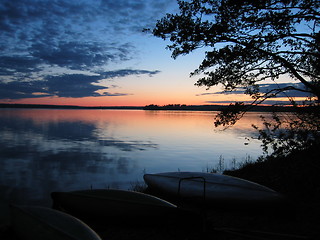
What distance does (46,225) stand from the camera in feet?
13.3

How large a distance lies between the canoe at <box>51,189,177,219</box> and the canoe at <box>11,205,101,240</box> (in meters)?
1.14

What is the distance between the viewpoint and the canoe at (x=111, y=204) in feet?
16.7

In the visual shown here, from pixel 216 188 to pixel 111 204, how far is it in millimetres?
2920

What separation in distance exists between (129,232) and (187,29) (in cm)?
564

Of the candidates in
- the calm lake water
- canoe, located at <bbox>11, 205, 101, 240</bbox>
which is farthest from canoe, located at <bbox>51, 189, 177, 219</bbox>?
the calm lake water

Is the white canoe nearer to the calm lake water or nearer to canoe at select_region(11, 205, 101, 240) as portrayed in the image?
the calm lake water

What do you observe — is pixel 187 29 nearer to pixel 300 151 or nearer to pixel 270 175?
pixel 300 151

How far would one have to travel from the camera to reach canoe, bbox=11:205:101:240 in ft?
12.5

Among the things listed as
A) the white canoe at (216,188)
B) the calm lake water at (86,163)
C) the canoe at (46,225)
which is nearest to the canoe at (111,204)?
the white canoe at (216,188)

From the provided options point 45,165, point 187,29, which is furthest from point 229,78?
point 45,165

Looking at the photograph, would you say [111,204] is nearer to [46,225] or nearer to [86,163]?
[46,225]

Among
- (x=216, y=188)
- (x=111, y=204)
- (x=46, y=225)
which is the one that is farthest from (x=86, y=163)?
(x=46, y=225)

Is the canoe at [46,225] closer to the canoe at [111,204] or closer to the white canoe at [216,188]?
the canoe at [111,204]

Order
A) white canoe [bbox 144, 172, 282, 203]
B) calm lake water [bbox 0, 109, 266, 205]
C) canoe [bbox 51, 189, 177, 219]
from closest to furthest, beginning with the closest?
canoe [bbox 51, 189, 177, 219], white canoe [bbox 144, 172, 282, 203], calm lake water [bbox 0, 109, 266, 205]
